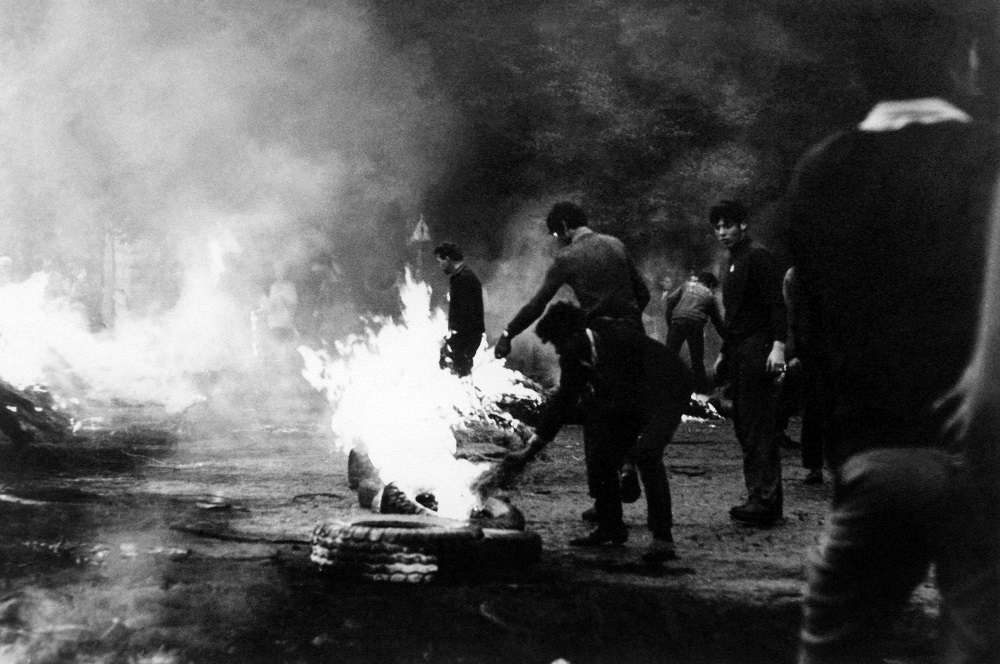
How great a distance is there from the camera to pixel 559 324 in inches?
163

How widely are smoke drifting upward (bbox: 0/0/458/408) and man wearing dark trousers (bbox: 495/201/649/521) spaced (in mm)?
2813

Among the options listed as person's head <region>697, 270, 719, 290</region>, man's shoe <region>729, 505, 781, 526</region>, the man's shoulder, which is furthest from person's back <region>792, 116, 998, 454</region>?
person's head <region>697, 270, 719, 290</region>

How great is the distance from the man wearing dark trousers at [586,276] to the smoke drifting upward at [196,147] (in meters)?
2.81

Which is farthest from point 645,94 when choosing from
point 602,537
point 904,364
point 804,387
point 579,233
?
point 904,364

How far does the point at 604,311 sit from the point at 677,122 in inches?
98.2

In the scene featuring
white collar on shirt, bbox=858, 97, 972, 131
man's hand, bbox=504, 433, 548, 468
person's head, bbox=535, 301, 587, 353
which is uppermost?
white collar on shirt, bbox=858, 97, 972, 131

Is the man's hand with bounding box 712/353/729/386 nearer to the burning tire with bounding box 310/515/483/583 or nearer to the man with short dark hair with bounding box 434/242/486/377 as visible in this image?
the burning tire with bounding box 310/515/483/583

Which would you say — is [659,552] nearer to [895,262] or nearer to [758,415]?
[758,415]

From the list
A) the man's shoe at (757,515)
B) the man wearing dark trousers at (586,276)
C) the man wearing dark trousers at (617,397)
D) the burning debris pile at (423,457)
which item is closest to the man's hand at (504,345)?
the man wearing dark trousers at (586,276)

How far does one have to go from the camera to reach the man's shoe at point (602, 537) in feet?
14.6

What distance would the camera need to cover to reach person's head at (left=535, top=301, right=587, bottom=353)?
13.6 ft

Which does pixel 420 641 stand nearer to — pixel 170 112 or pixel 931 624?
pixel 931 624

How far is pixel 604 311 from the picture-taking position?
4301mm

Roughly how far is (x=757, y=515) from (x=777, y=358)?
939 mm
